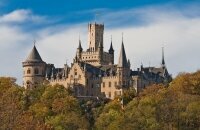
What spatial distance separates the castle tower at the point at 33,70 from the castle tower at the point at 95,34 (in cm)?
2053

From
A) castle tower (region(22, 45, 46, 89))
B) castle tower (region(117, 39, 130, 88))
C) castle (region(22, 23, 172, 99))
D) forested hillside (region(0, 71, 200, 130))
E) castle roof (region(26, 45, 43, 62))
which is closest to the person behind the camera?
forested hillside (region(0, 71, 200, 130))

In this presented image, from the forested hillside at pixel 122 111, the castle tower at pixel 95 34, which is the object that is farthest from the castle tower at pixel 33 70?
the forested hillside at pixel 122 111

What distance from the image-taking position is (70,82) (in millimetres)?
157750

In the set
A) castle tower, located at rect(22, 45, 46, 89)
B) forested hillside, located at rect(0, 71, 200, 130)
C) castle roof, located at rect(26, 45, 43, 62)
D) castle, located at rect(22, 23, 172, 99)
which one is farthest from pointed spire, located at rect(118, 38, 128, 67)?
castle roof, located at rect(26, 45, 43, 62)

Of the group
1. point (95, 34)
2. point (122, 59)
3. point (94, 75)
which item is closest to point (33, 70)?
point (94, 75)

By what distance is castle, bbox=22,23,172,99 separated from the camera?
15425 cm

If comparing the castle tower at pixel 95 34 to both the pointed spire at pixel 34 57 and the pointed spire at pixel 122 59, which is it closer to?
the pointed spire at pixel 34 57

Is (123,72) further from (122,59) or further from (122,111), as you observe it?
(122,111)

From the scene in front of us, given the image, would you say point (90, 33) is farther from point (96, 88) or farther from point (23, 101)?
point (23, 101)

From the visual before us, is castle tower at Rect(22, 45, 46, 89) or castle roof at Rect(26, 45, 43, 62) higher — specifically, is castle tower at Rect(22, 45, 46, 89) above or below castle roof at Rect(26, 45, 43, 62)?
below

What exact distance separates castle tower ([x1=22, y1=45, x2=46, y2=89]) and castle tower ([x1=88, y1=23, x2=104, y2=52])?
2053 cm

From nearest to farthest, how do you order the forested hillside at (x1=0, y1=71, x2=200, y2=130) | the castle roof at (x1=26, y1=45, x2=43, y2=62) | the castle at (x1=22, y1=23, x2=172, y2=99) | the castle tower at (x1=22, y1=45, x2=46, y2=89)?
the forested hillside at (x1=0, y1=71, x2=200, y2=130) → the castle at (x1=22, y1=23, x2=172, y2=99) → the castle tower at (x1=22, y1=45, x2=46, y2=89) → the castle roof at (x1=26, y1=45, x2=43, y2=62)

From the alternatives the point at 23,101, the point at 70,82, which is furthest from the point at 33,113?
the point at 70,82

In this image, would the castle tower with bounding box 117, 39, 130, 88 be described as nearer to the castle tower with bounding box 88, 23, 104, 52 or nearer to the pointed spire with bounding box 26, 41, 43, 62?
the pointed spire with bounding box 26, 41, 43, 62
